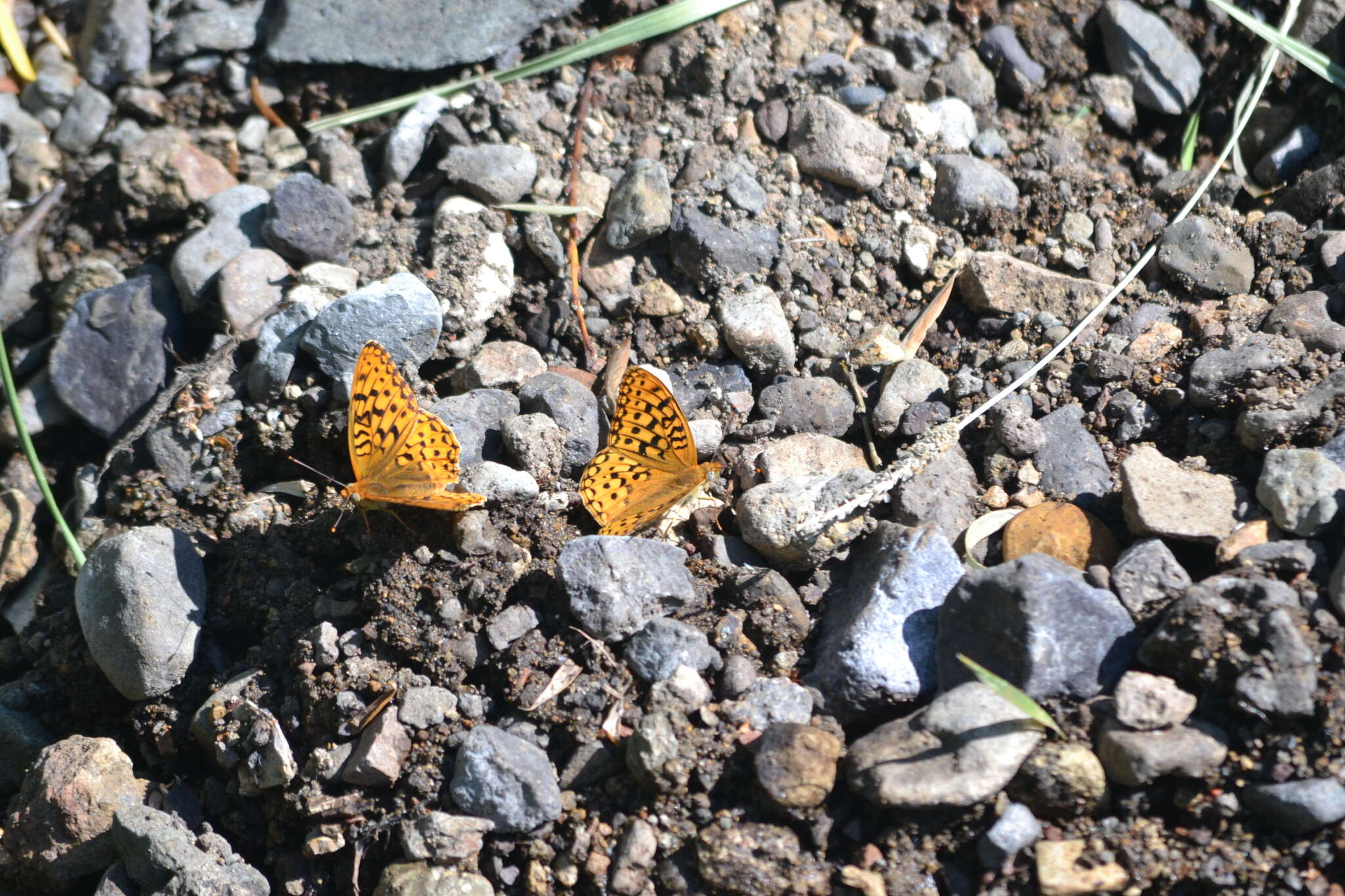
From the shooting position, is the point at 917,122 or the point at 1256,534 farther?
the point at 917,122

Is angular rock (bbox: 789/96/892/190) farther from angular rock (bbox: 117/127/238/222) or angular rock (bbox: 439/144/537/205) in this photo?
angular rock (bbox: 117/127/238/222)

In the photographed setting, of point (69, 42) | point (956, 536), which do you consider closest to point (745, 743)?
point (956, 536)

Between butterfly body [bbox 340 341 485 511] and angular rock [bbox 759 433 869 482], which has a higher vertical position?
angular rock [bbox 759 433 869 482]

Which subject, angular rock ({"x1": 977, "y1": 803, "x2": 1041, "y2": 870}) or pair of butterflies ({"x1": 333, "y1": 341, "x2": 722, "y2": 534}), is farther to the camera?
pair of butterflies ({"x1": 333, "y1": 341, "x2": 722, "y2": 534})

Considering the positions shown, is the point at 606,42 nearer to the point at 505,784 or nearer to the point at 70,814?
the point at 505,784

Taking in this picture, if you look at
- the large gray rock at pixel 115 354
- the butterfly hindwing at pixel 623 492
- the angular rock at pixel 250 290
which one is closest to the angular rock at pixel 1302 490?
the butterfly hindwing at pixel 623 492

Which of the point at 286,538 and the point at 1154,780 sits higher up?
the point at 1154,780

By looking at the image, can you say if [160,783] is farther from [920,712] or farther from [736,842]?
[920,712]

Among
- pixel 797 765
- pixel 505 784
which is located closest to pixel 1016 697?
pixel 797 765

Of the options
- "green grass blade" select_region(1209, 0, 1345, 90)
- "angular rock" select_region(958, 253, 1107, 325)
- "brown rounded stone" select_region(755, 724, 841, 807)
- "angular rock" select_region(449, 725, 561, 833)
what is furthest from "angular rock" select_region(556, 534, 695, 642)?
"green grass blade" select_region(1209, 0, 1345, 90)
